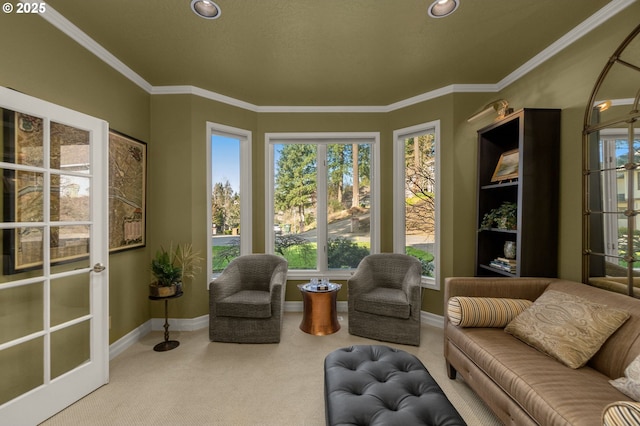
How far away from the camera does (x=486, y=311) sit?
2.05 metres

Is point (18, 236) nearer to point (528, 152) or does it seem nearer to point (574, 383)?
point (574, 383)

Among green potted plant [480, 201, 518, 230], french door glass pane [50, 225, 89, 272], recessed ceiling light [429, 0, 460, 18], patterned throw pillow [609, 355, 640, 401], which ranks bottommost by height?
patterned throw pillow [609, 355, 640, 401]

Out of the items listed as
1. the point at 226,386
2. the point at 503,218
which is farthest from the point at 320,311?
the point at 503,218

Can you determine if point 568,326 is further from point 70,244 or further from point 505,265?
point 70,244

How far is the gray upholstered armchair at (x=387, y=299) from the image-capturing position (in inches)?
112

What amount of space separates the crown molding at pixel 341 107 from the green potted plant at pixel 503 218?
4.38 feet

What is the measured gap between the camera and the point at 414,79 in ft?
10.2

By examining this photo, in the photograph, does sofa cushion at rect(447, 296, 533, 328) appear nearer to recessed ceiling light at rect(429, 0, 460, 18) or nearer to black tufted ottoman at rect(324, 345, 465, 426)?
black tufted ottoman at rect(324, 345, 465, 426)

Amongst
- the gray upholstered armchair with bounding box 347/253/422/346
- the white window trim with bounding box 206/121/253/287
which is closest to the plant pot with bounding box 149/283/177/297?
the white window trim with bounding box 206/121/253/287

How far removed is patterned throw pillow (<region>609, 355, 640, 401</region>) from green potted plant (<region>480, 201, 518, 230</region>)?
1397 millimetres

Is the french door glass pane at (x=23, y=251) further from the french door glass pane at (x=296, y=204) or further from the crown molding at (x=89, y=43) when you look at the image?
the french door glass pane at (x=296, y=204)

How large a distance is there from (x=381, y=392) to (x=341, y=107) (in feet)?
10.9

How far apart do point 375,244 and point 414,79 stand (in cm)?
203

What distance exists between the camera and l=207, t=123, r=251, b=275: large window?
358 cm
